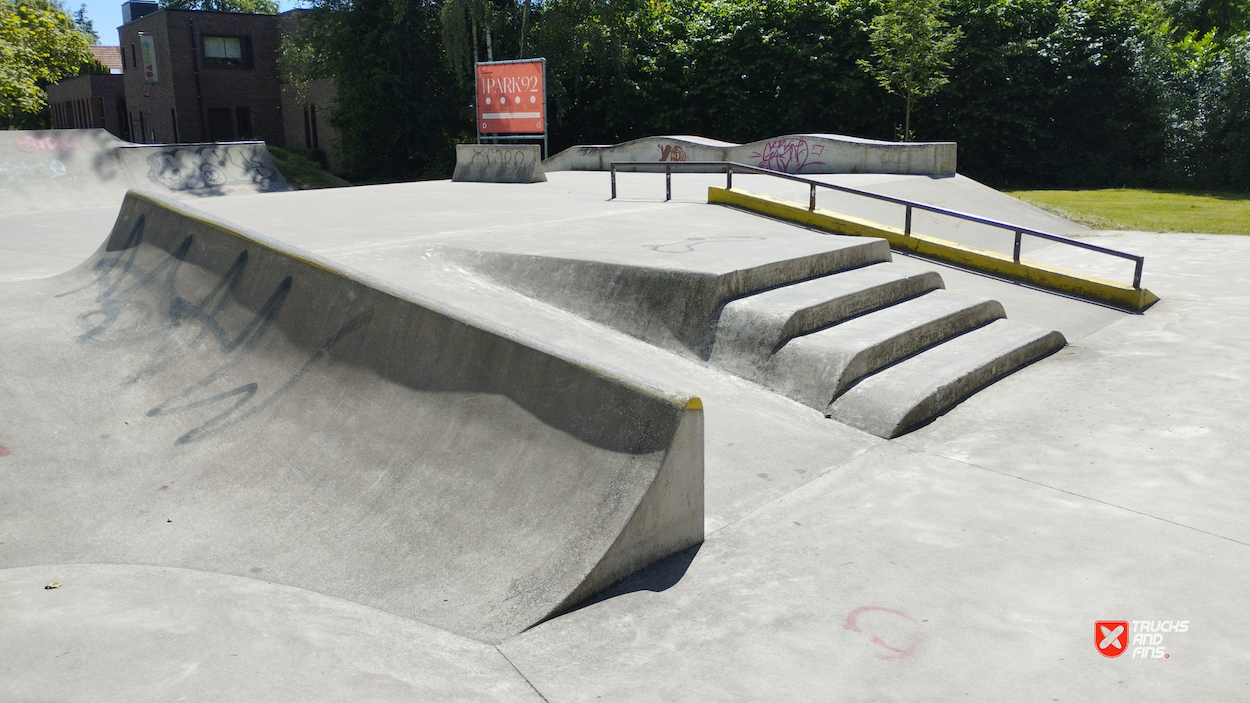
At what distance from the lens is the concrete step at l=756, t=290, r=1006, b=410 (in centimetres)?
604

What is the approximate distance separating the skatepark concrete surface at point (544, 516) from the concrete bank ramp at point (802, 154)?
9.97 metres

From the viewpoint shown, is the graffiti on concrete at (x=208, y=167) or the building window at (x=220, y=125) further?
the building window at (x=220, y=125)

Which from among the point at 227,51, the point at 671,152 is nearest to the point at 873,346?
the point at 671,152

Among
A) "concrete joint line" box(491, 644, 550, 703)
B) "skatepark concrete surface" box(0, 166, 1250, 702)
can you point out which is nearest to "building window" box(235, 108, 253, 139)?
"skatepark concrete surface" box(0, 166, 1250, 702)

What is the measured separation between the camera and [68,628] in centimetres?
308

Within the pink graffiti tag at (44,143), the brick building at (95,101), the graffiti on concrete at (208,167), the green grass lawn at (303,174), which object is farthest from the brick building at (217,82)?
the pink graffiti tag at (44,143)

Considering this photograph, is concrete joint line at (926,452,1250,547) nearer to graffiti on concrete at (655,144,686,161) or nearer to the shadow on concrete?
the shadow on concrete

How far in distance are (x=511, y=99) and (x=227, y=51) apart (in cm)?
2882

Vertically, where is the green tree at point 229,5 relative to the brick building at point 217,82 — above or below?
above

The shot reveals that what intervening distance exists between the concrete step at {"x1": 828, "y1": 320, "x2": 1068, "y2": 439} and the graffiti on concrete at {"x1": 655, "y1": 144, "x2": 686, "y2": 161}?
13699mm

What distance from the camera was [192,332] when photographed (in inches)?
245

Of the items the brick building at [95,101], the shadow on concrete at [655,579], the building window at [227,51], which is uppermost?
the building window at [227,51]

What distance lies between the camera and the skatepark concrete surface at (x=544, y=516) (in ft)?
10.1

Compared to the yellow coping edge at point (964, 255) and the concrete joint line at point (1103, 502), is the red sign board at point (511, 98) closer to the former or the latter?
the yellow coping edge at point (964, 255)
